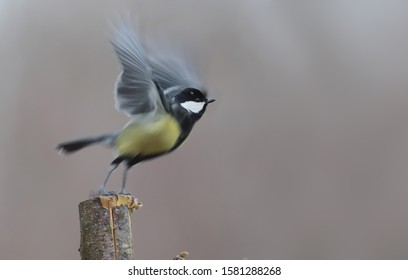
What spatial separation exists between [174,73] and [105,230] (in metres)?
0.36

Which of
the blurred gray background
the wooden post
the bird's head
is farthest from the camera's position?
the blurred gray background

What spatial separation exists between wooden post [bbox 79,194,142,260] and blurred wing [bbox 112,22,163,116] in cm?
18

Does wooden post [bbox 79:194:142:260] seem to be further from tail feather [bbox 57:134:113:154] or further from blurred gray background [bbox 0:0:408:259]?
blurred gray background [bbox 0:0:408:259]

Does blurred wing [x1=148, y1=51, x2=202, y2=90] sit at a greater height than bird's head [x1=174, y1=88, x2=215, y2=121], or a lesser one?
greater

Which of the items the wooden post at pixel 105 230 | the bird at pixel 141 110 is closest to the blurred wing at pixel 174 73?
the bird at pixel 141 110

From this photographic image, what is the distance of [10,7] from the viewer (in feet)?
5.23

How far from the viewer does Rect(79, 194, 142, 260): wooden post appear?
818 millimetres

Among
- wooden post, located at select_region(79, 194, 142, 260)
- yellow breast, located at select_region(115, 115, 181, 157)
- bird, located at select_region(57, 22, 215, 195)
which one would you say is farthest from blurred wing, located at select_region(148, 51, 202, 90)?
wooden post, located at select_region(79, 194, 142, 260)

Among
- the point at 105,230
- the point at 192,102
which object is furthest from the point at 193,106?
the point at 105,230

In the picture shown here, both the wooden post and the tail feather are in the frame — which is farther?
the tail feather

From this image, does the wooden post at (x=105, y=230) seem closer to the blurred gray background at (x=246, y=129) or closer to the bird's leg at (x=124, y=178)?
the bird's leg at (x=124, y=178)

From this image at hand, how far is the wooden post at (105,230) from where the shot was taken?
0.82 m

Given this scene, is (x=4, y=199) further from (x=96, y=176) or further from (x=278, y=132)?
(x=278, y=132)

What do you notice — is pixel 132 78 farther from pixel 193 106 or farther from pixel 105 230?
pixel 105 230
